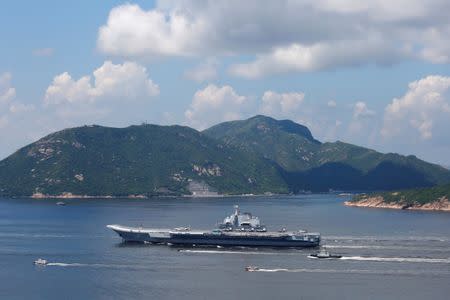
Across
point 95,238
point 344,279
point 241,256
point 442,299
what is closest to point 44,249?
point 95,238

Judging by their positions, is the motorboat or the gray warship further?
the gray warship

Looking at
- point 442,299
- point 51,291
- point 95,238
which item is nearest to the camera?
point 442,299

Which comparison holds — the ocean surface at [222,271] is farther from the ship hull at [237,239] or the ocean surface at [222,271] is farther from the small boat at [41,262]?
the ship hull at [237,239]

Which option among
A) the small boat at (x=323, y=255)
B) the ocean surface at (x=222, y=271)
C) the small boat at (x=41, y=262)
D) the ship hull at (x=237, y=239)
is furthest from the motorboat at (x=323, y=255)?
the small boat at (x=41, y=262)

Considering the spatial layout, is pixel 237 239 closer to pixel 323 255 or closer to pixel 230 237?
pixel 230 237

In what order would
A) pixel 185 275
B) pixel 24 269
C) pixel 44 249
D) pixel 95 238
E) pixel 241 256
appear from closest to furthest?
pixel 185 275, pixel 24 269, pixel 241 256, pixel 44 249, pixel 95 238

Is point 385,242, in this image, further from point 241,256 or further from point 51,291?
point 51,291

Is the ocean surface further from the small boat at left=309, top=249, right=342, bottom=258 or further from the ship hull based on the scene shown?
the ship hull

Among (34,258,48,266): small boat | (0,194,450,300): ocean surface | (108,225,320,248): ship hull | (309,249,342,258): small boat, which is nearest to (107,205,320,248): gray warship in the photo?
(108,225,320,248): ship hull

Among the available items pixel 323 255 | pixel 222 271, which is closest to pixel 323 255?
pixel 323 255

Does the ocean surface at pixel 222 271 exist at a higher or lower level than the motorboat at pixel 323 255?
lower

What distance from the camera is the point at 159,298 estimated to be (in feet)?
313

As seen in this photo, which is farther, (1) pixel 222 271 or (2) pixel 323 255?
(2) pixel 323 255

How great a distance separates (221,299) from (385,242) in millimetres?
65095
